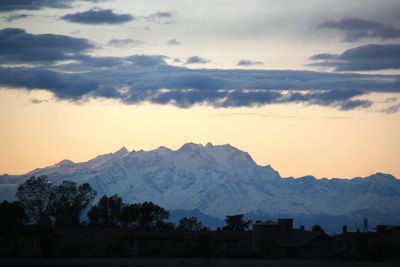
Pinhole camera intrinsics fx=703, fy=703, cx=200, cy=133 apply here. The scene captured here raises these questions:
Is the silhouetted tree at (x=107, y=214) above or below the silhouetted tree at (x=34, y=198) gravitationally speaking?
below

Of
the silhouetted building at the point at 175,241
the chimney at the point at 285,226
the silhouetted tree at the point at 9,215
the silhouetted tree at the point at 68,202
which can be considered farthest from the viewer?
the silhouetted tree at the point at 68,202

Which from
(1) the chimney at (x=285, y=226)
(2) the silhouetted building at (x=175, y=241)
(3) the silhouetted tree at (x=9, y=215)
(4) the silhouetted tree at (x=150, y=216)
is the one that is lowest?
(4) the silhouetted tree at (x=150, y=216)

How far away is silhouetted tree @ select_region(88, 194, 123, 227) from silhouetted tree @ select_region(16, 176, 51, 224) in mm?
19159

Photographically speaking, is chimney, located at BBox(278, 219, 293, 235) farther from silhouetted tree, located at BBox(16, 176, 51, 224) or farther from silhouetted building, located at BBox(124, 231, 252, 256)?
silhouetted tree, located at BBox(16, 176, 51, 224)

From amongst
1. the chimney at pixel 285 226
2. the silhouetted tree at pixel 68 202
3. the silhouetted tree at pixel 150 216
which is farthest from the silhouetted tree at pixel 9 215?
the silhouetted tree at pixel 150 216

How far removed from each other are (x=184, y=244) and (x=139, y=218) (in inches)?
2694

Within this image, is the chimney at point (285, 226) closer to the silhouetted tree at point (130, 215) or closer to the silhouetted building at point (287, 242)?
the silhouetted building at point (287, 242)

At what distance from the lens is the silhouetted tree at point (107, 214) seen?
176250 millimetres

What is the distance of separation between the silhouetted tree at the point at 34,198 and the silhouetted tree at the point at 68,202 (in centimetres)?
201

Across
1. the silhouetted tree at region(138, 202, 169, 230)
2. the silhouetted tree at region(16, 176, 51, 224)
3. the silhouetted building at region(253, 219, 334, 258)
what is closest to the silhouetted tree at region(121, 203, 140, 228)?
the silhouetted tree at region(138, 202, 169, 230)

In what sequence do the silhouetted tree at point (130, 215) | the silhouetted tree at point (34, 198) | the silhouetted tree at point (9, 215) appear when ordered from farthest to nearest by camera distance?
1. the silhouetted tree at point (130, 215)
2. the silhouetted tree at point (34, 198)
3. the silhouetted tree at point (9, 215)

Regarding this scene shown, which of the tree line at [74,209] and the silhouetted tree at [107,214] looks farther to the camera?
the silhouetted tree at [107,214]

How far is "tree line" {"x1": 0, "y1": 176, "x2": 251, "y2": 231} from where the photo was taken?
15450cm

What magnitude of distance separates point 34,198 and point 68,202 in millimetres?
9497
